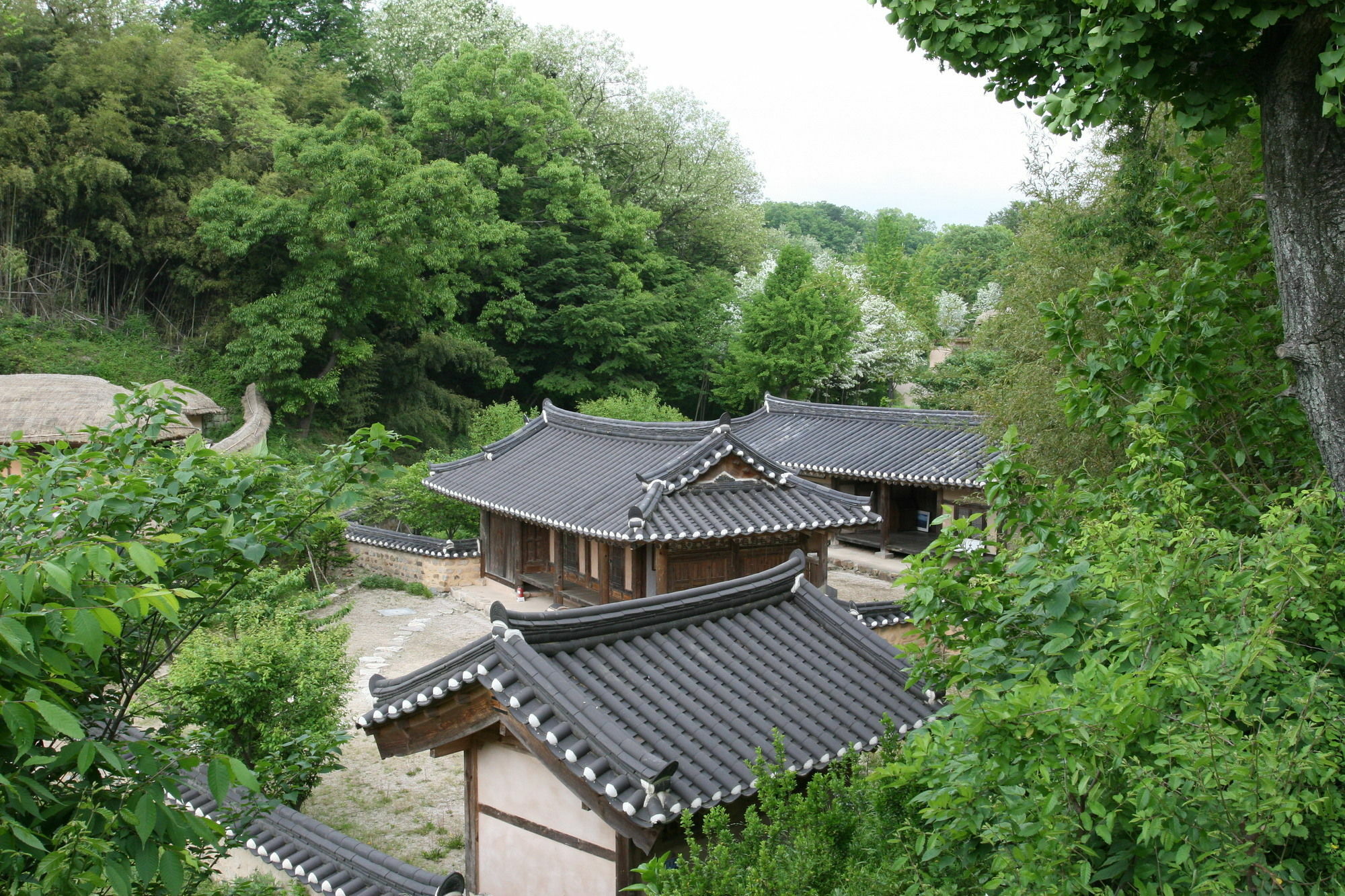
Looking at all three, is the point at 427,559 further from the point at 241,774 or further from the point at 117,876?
the point at 117,876

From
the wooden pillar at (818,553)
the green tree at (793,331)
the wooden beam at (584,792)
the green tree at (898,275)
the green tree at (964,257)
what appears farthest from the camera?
the green tree at (964,257)

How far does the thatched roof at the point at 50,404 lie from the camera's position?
1953cm

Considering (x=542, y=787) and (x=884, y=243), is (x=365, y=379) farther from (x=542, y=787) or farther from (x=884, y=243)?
(x=884, y=243)

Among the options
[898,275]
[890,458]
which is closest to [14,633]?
[890,458]

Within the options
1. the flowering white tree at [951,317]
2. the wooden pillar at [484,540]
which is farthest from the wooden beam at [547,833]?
the flowering white tree at [951,317]

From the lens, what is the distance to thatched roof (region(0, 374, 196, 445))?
19.5 meters

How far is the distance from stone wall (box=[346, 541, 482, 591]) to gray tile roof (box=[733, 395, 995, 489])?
8.23m

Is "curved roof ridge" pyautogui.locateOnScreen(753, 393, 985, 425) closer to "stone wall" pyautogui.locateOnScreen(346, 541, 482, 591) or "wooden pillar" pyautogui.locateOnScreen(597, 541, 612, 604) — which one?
"stone wall" pyautogui.locateOnScreen(346, 541, 482, 591)

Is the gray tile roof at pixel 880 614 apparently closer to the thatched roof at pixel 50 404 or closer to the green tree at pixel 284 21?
the thatched roof at pixel 50 404

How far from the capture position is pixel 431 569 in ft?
63.8

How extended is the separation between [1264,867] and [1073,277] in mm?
9920

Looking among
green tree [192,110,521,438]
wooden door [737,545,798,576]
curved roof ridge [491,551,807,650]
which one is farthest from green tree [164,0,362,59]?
curved roof ridge [491,551,807,650]

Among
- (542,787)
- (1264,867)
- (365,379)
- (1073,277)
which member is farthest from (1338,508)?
(365,379)

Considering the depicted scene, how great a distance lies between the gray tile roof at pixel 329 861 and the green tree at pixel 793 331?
26113 millimetres
